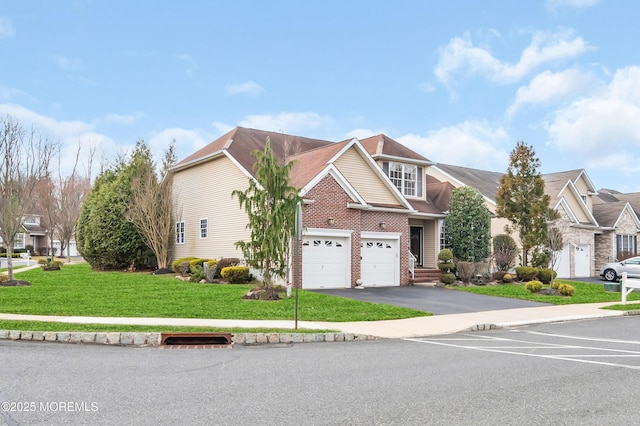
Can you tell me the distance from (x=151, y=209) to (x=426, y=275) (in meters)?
14.2

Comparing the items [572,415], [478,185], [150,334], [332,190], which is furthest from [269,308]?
[478,185]

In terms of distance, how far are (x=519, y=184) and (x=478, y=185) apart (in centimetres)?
730

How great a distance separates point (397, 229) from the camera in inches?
995

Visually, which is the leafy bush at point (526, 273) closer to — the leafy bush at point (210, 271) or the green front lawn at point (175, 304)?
the green front lawn at point (175, 304)

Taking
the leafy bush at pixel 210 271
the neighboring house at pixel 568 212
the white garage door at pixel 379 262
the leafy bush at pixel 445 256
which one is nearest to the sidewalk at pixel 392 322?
the white garage door at pixel 379 262

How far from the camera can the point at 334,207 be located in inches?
898

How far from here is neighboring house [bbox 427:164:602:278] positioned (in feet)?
113

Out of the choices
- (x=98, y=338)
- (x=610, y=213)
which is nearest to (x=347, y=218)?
(x=98, y=338)

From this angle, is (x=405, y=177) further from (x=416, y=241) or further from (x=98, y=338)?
(x=98, y=338)

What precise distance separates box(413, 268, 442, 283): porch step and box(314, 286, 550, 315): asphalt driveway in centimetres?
294

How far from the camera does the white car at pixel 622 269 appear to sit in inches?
1176

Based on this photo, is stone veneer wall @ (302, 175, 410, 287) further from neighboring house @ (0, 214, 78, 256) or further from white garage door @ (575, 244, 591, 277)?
neighboring house @ (0, 214, 78, 256)

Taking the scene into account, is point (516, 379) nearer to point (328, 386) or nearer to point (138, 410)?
point (328, 386)

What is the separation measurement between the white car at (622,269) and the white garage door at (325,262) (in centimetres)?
1695
